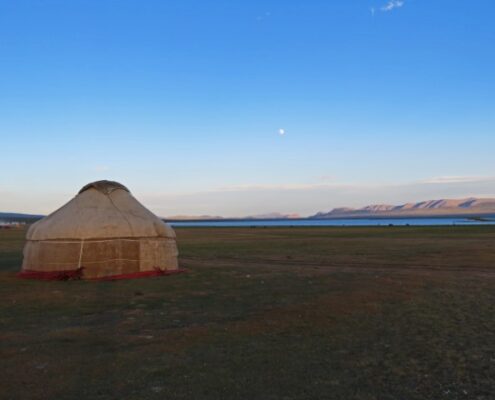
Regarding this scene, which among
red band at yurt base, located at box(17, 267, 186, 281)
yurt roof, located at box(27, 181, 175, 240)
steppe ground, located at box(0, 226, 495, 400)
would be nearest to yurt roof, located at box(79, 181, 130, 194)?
yurt roof, located at box(27, 181, 175, 240)

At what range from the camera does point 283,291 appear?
1284cm

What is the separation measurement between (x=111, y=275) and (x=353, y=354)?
409 inches

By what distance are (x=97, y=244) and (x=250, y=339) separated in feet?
29.8

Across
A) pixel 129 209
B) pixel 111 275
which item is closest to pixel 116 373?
pixel 111 275

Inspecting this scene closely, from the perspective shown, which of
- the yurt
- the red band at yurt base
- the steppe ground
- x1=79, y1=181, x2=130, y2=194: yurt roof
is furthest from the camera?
x1=79, y1=181, x2=130, y2=194: yurt roof

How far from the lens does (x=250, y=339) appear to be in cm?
791

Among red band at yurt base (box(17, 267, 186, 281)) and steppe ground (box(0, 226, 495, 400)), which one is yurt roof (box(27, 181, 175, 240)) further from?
steppe ground (box(0, 226, 495, 400))

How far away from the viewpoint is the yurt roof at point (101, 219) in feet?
51.9

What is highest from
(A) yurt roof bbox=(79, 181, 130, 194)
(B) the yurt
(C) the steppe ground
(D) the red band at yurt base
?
(A) yurt roof bbox=(79, 181, 130, 194)

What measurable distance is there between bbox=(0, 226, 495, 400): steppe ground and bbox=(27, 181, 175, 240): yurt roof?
5.85 feet

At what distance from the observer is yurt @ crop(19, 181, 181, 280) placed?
15.7 m

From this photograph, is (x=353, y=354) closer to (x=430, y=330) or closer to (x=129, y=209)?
(x=430, y=330)

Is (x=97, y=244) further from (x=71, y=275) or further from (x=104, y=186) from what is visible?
(x=104, y=186)

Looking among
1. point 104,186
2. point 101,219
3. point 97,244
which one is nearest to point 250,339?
point 97,244
